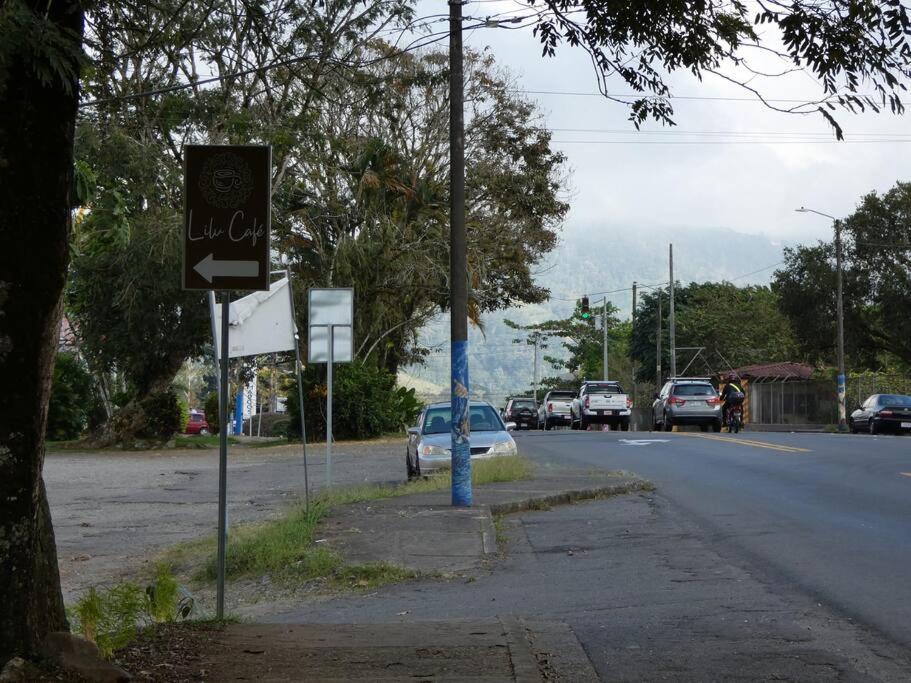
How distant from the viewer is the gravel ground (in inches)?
516

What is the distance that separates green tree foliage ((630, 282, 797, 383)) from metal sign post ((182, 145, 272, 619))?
72505 millimetres

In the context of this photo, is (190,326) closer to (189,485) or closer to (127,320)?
(127,320)

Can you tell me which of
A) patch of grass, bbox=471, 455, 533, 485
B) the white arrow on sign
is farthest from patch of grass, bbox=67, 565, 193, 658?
patch of grass, bbox=471, 455, 533, 485

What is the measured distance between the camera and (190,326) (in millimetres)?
34531

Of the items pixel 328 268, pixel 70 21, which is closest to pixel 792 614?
pixel 70 21

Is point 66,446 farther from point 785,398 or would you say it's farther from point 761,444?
point 785,398

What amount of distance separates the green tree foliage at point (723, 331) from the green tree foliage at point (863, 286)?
20.5 meters

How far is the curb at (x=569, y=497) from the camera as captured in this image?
1541cm

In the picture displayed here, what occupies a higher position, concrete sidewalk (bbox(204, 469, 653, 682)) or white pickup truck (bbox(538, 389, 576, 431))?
white pickup truck (bbox(538, 389, 576, 431))

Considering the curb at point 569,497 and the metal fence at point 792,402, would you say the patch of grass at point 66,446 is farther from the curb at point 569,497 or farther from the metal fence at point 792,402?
the metal fence at point 792,402

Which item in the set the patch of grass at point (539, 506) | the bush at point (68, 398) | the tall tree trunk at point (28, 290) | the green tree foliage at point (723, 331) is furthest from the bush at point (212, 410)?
the tall tree trunk at point (28, 290)

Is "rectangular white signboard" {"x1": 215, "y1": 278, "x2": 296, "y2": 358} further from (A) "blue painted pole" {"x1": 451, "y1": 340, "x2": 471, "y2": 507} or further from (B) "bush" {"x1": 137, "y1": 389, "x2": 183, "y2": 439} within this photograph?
(B) "bush" {"x1": 137, "y1": 389, "x2": 183, "y2": 439}

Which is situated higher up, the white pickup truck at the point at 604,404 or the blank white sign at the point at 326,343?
the blank white sign at the point at 326,343

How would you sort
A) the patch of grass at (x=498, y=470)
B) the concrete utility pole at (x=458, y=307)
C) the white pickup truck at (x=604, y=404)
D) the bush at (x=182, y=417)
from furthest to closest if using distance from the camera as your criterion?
the white pickup truck at (x=604, y=404)
the bush at (x=182, y=417)
the patch of grass at (x=498, y=470)
the concrete utility pole at (x=458, y=307)
